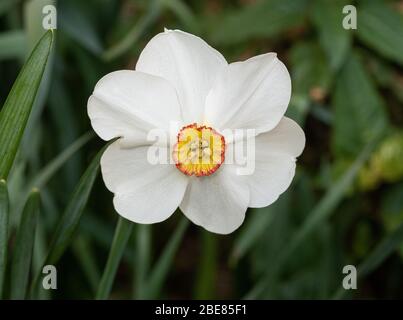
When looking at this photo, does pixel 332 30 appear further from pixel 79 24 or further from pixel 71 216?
pixel 71 216

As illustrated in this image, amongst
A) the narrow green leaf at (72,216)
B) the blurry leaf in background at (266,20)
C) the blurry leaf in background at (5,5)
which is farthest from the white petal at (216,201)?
the blurry leaf in background at (5,5)

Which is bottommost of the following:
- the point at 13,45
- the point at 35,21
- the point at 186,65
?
the point at 186,65

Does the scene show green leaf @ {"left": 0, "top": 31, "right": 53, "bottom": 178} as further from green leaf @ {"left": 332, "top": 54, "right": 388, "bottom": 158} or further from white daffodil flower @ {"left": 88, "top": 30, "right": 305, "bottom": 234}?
green leaf @ {"left": 332, "top": 54, "right": 388, "bottom": 158}

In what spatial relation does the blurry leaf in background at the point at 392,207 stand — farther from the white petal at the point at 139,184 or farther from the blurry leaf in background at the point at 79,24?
the white petal at the point at 139,184

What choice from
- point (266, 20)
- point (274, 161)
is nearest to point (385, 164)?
point (266, 20)

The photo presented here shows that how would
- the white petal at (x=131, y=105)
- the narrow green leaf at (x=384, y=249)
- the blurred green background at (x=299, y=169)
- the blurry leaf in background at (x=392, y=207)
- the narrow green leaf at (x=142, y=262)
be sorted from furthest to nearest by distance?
1. the blurry leaf in background at (x=392, y=207)
2. the blurred green background at (x=299, y=169)
3. the narrow green leaf at (x=142, y=262)
4. the narrow green leaf at (x=384, y=249)
5. the white petal at (x=131, y=105)

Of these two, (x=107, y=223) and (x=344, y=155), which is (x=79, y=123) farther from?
(x=344, y=155)
